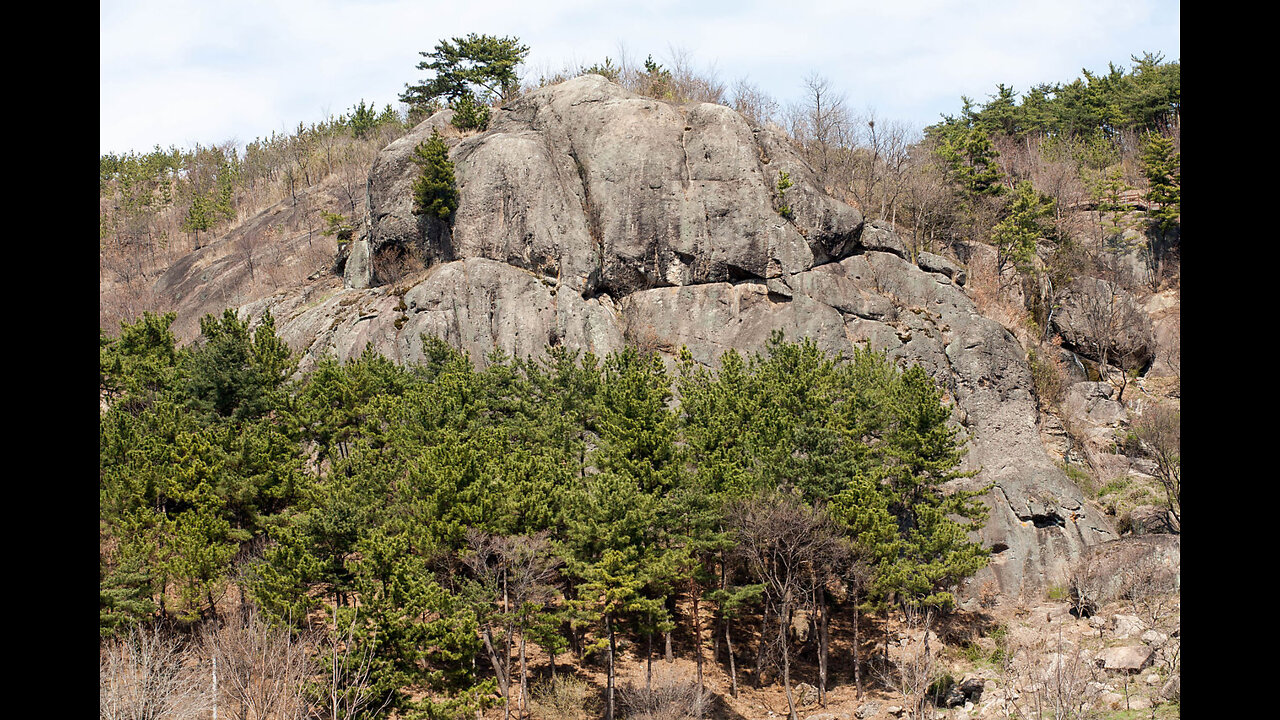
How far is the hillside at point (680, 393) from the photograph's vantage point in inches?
1095

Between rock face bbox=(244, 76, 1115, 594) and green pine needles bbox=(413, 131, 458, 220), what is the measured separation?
42.5 inches

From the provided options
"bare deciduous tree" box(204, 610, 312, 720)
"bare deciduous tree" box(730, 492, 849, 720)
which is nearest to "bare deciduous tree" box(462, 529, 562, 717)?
"bare deciduous tree" box(204, 610, 312, 720)

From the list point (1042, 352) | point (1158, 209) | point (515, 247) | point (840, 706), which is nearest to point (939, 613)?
point (840, 706)

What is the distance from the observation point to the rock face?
5191 cm

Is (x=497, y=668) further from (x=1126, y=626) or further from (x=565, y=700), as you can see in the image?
(x=1126, y=626)

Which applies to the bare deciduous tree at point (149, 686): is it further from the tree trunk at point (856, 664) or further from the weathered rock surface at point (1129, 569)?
the weathered rock surface at point (1129, 569)

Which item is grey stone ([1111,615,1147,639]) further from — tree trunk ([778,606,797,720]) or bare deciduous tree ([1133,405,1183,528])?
tree trunk ([778,606,797,720])

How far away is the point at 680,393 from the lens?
4012cm

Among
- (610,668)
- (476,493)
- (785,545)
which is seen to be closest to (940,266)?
(785,545)

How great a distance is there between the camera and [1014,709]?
1152 inches

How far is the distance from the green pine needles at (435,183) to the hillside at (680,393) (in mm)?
796

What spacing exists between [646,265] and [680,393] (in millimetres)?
18461
